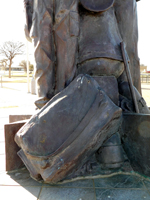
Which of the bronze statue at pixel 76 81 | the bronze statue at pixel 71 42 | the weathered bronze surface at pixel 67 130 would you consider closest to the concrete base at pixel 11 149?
the bronze statue at pixel 76 81

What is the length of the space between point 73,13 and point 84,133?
1.37 meters

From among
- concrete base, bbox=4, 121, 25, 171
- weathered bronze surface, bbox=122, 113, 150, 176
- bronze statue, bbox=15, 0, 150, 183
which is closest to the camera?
bronze statue, bbox=15, 0, 150, 183

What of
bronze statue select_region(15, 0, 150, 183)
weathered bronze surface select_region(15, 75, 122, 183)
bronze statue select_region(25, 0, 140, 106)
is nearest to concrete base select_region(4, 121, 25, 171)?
bronze statue select_region(15, 0, 150, 183)

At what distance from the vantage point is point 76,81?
210 centimetres

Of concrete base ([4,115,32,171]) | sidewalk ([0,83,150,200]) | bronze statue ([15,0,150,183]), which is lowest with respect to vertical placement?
sidewalk ([0,83,150,200])

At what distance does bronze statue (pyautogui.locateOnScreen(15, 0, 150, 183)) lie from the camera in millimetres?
1961

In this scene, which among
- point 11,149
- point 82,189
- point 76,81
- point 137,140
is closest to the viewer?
point 82,189

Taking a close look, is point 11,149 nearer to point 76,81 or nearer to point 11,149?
point 11,149

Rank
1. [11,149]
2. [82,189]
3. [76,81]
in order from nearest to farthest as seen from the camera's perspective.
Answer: [82,189], [76,81], [11,149]

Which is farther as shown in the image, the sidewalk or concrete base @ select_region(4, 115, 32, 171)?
concrete base @ select_region(4, 115, 32, 171)

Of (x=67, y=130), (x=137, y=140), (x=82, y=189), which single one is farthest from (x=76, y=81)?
(x=82, y=189)

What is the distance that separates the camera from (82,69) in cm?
255

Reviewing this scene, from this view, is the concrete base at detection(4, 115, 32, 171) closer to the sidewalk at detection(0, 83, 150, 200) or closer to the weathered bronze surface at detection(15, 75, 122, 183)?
the sidewalk at detection(0, 83, 150, 200)

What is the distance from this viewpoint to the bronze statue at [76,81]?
1.96 m
